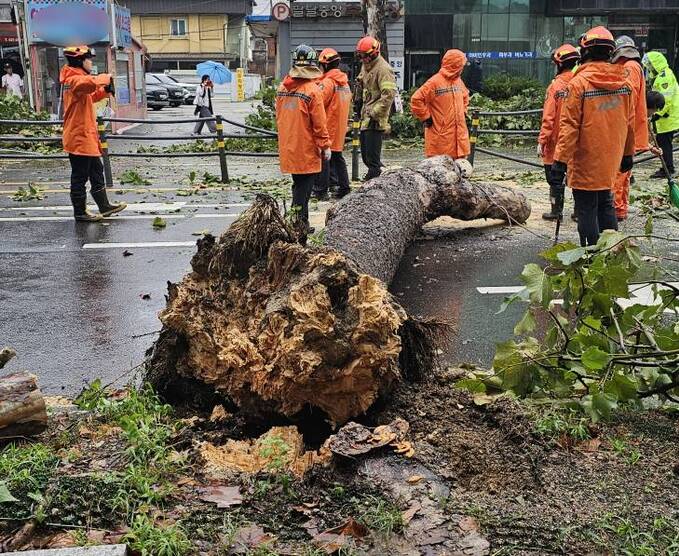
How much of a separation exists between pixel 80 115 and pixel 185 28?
5833cm

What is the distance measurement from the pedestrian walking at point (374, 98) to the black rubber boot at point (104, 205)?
3.48 metres

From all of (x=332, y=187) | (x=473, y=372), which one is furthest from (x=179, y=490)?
(x=332, y=187)

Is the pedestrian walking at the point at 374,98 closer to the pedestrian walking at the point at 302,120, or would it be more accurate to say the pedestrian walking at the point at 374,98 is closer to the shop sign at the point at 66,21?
the pedestrian walking at the point at 302,120

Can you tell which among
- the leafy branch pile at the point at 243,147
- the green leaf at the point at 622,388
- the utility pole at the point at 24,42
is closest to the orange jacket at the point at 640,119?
the green leaf at the point at 622,388

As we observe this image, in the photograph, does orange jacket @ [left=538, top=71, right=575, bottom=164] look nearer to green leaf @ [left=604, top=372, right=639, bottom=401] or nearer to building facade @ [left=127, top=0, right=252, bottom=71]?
green leaf @ [left=604, top=372, right=639, bottom=401]

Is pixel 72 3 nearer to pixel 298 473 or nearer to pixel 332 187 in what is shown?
pixel 332 187

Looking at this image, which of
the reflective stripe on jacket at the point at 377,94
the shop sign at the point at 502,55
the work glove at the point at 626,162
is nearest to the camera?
the work glove at the point at 626,162

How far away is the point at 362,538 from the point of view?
272cm

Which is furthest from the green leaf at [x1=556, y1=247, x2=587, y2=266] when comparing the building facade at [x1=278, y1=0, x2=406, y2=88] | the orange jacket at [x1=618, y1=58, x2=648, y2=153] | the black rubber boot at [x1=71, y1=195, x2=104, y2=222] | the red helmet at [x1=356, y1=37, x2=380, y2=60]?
Answer: the building facade at [x1=278, y1=0, x2=406, y2=88]

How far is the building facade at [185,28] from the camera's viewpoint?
63281 mm

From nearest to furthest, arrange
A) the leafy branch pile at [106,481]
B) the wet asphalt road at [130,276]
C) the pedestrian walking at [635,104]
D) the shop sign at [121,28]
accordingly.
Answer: the leafy branch pile at [106,481], the wet asphalt road at [130,276], the pedestrian walking at [635,104], the shop sign at [121,28]

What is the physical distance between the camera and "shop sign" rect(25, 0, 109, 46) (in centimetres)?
1895

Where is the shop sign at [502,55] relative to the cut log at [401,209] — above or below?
above

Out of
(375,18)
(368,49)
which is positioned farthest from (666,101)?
(375,18)
